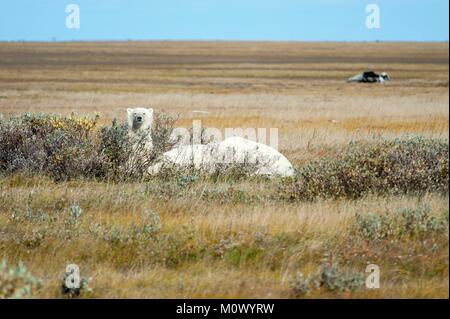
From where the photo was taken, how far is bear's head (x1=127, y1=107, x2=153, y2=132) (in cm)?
1270

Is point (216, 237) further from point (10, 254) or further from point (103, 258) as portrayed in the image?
point (10, 254)

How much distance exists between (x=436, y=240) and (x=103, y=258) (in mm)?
3459

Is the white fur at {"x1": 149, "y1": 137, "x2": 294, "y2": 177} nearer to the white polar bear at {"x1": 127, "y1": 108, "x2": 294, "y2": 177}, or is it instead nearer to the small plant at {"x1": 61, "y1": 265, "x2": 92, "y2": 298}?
the white polar bear at {"x1": 127, "y1": 108, "x2": 294, "y2": 177}

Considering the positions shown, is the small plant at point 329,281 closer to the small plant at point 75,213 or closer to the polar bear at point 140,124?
the small plant at point 75,213

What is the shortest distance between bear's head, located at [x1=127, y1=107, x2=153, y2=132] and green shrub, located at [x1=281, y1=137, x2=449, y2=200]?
3709 mm

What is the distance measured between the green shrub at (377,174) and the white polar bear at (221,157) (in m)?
1.86

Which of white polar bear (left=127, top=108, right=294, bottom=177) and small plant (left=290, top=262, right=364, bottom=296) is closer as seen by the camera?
small plant (left=290, top=262, right=364, bottom=296)

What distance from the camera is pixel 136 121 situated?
12.8 m

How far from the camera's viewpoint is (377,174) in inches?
382

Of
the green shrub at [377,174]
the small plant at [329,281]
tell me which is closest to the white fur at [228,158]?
the green shrub at [377,174]

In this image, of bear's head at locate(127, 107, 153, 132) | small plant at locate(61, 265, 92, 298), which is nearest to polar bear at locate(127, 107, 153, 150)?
bear's head at locate(127, 107, 153, 132)

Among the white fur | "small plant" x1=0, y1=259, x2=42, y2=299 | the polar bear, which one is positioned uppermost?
the polar bear

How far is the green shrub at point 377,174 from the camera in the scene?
364 inches
